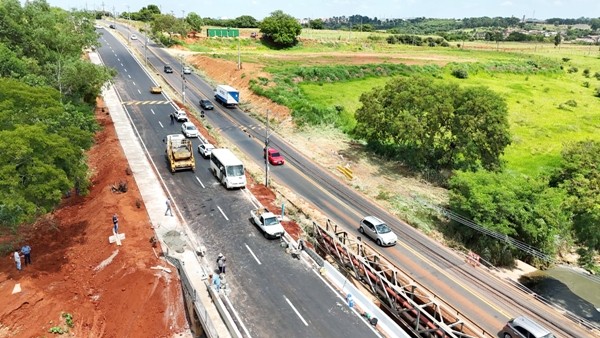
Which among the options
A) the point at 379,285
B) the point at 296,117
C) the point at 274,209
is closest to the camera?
the point at 379,285

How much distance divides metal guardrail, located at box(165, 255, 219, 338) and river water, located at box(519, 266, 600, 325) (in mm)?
28466

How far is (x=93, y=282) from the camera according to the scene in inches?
1238

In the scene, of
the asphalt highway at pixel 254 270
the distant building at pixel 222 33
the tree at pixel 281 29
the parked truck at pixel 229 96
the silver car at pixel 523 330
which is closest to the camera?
the asphalt highway at pixel 254 270

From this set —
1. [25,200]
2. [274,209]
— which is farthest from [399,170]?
[25,200]

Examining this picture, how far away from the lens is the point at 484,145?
5341cm

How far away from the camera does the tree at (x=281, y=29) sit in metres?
142

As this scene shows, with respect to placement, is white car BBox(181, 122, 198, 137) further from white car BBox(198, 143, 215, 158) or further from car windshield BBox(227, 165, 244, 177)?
car windshield BBox(227, 165, 244, 177)

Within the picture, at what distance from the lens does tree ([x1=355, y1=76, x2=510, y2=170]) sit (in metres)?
52.8

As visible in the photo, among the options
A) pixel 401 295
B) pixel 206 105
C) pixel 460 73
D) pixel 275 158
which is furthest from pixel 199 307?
pixel 460 73

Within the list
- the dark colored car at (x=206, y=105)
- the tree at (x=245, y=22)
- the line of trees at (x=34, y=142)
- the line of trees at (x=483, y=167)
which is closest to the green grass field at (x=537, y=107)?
the line of trees at (x=483, y=167)

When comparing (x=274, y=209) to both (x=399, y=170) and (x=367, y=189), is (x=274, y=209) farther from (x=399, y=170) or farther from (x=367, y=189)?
(x=399, y=170)

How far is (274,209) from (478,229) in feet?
63.2

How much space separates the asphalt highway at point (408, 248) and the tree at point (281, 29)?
86872 mm

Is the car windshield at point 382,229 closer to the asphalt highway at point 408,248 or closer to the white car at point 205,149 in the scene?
the asphalt highway at point 408,248
